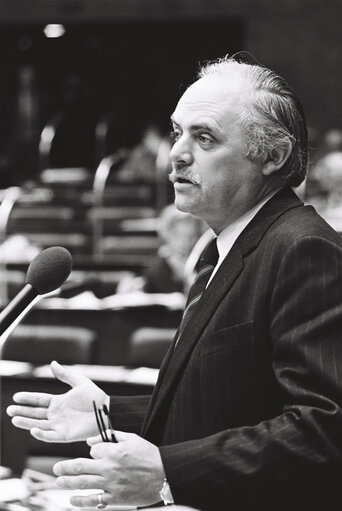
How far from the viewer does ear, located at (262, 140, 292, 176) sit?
145cm

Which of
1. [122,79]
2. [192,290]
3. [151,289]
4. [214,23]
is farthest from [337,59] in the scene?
[192,290]

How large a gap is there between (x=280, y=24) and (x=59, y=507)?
35.4ft

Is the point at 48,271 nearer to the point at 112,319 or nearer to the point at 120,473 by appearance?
→ the point at 120,473

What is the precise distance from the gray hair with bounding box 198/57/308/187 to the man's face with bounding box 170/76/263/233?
0.7 inches

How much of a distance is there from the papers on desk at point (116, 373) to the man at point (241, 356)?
1.77 meters

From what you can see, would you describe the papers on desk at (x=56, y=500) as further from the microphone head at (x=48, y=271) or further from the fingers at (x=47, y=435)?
the microphone head at (x=48, y=271)

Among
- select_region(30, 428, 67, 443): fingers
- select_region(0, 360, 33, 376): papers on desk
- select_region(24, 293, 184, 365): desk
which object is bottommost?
select_region(30, 428, 67, 443): fingers

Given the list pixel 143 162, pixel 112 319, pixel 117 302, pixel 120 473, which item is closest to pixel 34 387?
pixel 112 319

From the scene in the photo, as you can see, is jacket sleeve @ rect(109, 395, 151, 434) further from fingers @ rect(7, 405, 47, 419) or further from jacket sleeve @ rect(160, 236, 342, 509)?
jacket sleeve @ rect(160, 236, 342, 509)

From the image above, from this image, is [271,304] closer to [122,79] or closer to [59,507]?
[59,507]

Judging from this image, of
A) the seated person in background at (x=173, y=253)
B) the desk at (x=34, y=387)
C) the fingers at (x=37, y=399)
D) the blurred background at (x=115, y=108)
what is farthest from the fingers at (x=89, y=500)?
the blurred background at (x=115, y=108)

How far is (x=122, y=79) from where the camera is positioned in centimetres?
1303

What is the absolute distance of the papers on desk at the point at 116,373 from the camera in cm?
339

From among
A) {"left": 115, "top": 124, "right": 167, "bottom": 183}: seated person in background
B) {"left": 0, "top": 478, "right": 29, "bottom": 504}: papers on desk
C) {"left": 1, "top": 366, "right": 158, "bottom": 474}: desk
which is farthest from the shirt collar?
{"left": 115, "top": 124, "right": 167, "bottom": 183}: seated person in background
